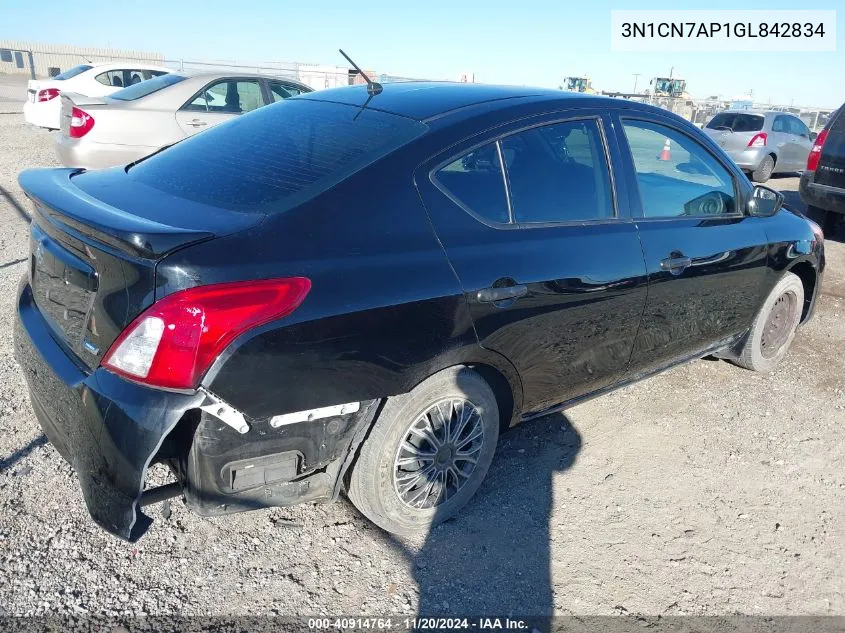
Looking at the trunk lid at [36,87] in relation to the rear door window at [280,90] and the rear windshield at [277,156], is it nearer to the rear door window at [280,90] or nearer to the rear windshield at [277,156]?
the rear door window at [280,90]

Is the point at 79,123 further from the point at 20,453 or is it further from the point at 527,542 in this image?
the point at 527,542

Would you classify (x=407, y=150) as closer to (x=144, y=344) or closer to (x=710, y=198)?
(x=144, y=344)

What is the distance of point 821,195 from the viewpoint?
320 inches

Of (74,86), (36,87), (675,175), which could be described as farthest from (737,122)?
(36,87)

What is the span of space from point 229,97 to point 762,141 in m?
11.4

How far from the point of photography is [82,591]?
7.52ft

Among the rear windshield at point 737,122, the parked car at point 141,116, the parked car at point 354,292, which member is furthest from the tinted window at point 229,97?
the rear windshield at point 737,122

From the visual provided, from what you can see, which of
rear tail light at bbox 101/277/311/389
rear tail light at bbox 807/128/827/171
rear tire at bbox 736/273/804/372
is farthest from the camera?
rear tail light at bbox 807/128/827/171

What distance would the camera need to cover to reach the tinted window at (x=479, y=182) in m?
2.50

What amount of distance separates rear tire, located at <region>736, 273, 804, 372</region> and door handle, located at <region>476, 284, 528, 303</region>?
93.1 inches

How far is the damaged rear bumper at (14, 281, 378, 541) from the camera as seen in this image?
1.94m

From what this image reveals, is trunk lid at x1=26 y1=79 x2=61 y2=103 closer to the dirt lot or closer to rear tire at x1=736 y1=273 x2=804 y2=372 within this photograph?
the dirt lot

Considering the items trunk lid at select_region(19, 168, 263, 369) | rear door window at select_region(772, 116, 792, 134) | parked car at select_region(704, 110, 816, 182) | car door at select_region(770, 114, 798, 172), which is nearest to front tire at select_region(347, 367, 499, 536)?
trunk lid at select_region(19, 168, 263, 369)

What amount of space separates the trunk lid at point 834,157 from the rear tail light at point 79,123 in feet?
28.3
